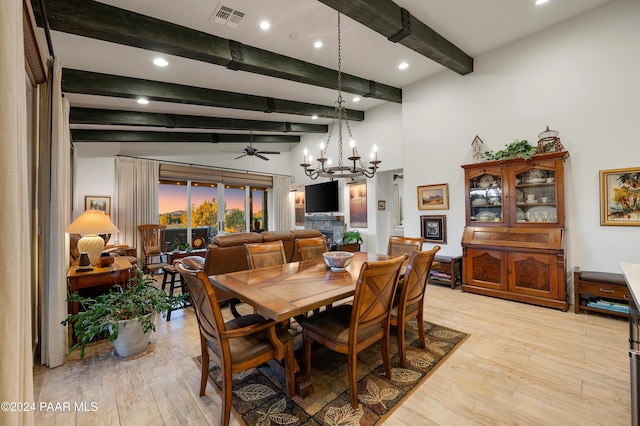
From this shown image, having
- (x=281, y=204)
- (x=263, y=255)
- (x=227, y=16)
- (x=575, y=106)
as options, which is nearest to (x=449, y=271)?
(x=575, y=106)

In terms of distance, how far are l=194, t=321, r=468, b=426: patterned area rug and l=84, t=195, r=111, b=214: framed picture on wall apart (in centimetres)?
518

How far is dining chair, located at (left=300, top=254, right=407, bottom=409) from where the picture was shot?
1.73m

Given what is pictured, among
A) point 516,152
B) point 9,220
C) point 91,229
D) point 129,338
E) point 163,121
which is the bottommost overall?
point 129,338

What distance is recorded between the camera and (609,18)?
10.7 feet

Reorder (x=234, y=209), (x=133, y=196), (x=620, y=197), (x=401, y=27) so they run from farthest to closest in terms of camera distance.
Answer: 1. (x=234, y=209)
2. (x=133, y=196)
3. (x=620, y=197)
4. (x=401, y=27)

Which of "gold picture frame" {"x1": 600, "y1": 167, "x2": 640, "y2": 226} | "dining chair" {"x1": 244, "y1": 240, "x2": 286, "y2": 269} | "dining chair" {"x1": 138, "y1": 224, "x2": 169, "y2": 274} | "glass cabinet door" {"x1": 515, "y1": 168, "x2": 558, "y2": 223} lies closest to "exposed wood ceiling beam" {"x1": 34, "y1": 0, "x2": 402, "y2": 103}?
"dining chair" {"x1": 244, "y1": 240, "x2": 286, "y2": 269}

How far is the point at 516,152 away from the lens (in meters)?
3.78

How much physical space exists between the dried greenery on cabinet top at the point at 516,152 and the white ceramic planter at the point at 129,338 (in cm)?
485

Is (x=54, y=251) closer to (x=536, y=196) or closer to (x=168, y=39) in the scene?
(x=168, y=39)

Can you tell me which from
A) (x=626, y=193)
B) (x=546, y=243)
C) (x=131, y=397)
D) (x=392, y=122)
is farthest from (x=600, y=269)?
(x=131, y=397)

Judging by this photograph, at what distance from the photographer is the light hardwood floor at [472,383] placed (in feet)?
5.72

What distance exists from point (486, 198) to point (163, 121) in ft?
19.2

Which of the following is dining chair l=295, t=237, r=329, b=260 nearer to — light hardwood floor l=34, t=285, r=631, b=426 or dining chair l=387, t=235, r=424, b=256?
dining chair l=387, t=235, r=424, b=256

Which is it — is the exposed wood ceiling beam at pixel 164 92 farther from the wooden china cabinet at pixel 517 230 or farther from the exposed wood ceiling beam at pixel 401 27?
the wooden china cabinet at pixel 517 230
